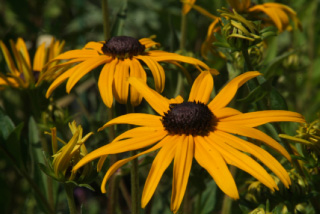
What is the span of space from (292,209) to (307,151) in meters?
0.12

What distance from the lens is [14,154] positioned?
3.76ft

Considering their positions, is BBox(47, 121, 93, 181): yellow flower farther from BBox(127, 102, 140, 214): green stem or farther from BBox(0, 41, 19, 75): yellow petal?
BBox(0, 41, 19, 75): yellow petal

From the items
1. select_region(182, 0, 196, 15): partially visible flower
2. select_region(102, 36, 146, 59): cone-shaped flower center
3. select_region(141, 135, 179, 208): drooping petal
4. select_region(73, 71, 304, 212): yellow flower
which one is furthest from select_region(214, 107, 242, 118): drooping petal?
select_region(182, 0, 196, 15): partially visible flower

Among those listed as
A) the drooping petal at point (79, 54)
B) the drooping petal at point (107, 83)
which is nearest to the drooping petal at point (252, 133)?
the drooping petal at point (107, 83)

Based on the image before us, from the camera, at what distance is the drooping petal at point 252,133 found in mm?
760

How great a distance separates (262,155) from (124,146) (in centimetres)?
22

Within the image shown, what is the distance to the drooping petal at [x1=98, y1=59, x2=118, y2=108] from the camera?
35.1 inches

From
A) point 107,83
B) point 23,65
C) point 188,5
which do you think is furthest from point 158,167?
point 188,5

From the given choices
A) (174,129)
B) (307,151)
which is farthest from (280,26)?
(174,129)

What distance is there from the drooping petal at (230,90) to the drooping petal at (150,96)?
3.6 inches

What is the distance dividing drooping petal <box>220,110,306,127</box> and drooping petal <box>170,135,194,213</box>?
102 millimetres

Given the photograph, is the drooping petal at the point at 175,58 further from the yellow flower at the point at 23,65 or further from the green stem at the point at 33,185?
the green stem at the point at 33,185

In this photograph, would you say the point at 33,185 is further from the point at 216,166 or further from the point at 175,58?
the point at 216,166

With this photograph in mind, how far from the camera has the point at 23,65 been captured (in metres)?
1.17
